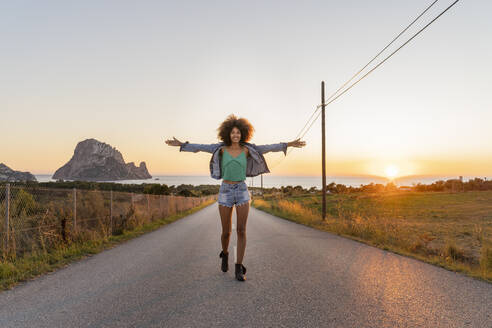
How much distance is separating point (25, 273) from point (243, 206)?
4228 mm

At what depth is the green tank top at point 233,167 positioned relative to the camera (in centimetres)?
479

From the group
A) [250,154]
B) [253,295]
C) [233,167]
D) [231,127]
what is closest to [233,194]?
[233,167]

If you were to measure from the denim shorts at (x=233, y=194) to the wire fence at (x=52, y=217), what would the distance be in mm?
4938

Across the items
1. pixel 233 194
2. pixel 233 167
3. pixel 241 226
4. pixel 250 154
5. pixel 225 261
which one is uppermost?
pixel 250 154

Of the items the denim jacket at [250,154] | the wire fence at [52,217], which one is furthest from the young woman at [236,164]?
the wire fence at [52,217]

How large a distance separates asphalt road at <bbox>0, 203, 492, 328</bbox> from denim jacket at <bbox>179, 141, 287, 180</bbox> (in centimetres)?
179

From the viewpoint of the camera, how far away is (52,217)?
831cm

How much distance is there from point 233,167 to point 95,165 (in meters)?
112

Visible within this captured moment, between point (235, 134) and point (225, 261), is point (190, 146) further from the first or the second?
point (225, 261)

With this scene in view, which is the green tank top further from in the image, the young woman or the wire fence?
the wire fence

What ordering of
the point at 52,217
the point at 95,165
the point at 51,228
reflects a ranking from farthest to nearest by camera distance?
the point at 95,165
the point at 52,217
the point at 51,228

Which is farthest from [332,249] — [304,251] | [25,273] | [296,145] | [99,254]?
[25,273]

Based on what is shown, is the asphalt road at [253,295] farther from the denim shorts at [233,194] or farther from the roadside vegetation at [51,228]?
the denim shorts at [233,194]

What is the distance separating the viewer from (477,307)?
3.68 metres
